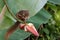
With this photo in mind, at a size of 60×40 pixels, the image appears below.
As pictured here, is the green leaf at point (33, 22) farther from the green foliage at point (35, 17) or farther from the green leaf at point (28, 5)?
the green leaf at point (28, 5)

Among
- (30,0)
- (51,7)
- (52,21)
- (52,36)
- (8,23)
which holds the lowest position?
(52,36)

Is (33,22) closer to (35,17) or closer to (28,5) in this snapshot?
(35,17)

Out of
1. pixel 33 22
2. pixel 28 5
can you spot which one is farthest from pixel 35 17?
pixel 28 5

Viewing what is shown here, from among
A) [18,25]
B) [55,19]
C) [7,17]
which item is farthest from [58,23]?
[18,25]

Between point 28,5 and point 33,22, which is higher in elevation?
point 28,5

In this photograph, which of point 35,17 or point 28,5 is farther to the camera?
point 35,17

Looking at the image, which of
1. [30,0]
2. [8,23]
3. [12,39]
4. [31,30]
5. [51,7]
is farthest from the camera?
[51,7]

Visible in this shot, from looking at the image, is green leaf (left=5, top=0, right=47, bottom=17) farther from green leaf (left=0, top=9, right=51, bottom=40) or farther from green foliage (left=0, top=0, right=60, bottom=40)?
green leaf (left=0, top=9, right=51, bottom=40)

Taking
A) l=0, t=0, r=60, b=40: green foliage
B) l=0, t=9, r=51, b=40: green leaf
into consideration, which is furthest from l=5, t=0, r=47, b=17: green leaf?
l=0, t=9, r=51, b=40: green leaf

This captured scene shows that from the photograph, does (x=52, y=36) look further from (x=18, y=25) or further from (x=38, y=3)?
(x=18, y=25)

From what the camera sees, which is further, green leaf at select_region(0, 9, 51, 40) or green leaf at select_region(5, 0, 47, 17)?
green leaf at select_region(0, 9, 51, 40)

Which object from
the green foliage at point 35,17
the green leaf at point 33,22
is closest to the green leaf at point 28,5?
the green foliage at point 35,17
